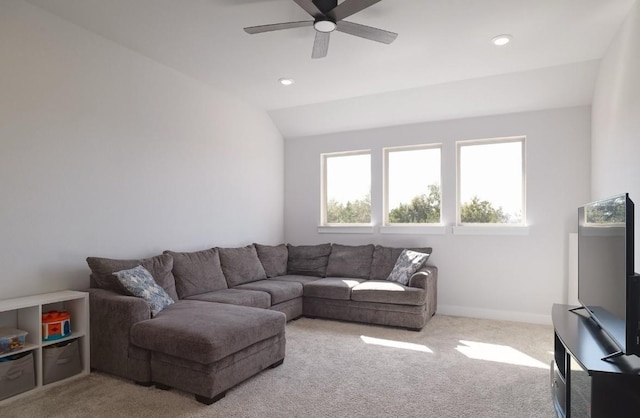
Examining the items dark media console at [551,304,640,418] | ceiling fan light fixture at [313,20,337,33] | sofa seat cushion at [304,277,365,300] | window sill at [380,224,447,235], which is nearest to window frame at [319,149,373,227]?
window sill at [380,224,447,235]

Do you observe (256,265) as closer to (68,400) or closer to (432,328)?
(432,328)

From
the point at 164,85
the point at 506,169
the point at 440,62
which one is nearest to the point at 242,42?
Result: the point at 164,85

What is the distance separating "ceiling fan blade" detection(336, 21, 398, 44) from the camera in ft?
9.29

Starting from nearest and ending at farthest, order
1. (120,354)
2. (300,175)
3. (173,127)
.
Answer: (120,354)
(173,127)
(300,175)

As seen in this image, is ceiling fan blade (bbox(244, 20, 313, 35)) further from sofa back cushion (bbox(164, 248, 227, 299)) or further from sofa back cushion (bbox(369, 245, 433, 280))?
sofa back cushion (bbox(369, 245, 433, 280))

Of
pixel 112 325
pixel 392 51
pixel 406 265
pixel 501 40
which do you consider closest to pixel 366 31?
pixel 392 51

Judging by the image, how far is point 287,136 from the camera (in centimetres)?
628

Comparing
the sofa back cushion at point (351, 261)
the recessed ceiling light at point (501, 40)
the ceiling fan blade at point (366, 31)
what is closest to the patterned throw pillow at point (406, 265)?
the sofa back cushion at point (351, 261)

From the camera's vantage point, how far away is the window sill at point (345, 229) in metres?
5.62

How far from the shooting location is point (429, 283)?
176 inches

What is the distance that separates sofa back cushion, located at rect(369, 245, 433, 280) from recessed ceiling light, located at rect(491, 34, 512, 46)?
2440 millimetres

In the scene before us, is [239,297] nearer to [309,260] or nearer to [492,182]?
[309,260]

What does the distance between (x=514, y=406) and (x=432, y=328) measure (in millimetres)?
1823

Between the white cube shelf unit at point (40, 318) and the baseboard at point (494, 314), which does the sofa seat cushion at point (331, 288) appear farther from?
the white cube shelf unit at point (40, 318)
